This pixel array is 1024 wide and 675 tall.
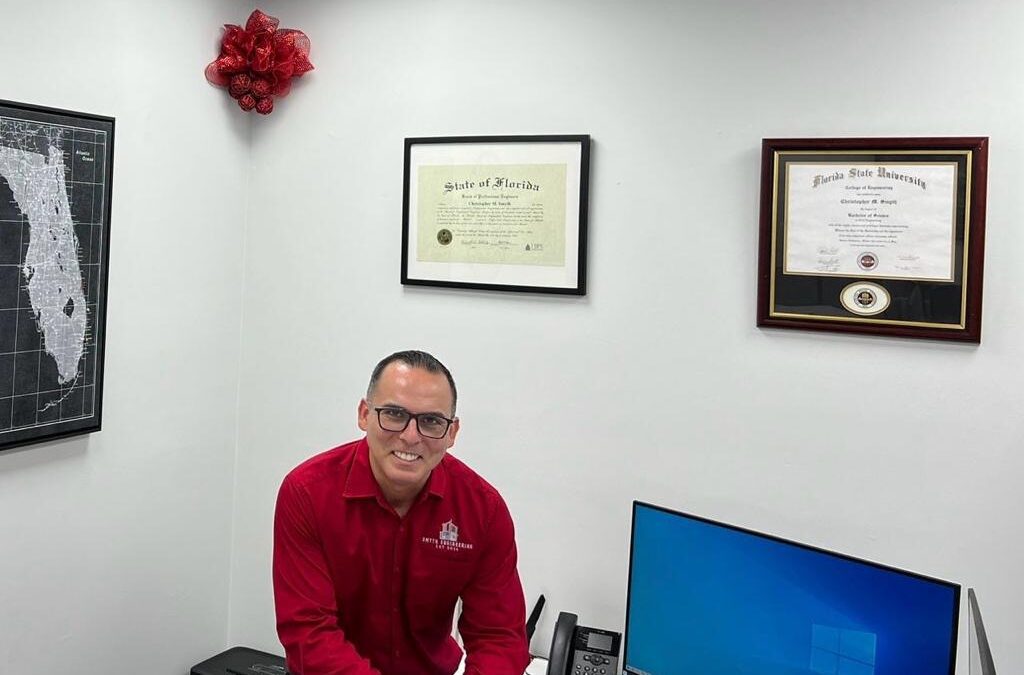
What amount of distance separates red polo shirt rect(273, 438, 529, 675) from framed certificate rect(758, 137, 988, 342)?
90 cm

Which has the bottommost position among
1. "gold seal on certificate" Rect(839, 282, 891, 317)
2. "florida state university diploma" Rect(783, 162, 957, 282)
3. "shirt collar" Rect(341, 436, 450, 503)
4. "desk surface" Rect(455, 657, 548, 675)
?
"desk surface" Rect(455, 657, 548, 675)

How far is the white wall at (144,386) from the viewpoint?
2.13 meters

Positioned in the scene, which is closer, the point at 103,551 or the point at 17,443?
the point at 17,443

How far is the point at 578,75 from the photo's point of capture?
2.36 metres

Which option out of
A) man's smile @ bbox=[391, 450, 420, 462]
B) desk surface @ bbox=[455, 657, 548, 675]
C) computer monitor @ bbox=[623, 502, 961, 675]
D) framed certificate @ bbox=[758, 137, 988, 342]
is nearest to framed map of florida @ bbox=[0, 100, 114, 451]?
man's smile @ bbox=[391, 450, 420, 462]

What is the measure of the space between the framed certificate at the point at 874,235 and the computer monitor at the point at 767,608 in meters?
0.60

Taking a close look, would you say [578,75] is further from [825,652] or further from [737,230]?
[825,652]

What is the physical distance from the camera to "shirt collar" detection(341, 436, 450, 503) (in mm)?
1847

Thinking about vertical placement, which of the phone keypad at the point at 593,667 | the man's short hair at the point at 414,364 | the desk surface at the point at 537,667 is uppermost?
the man's short hair at the point at 414,364

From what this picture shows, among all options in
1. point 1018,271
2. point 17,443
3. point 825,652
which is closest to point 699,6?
point 1018,271

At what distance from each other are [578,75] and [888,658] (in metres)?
1.59

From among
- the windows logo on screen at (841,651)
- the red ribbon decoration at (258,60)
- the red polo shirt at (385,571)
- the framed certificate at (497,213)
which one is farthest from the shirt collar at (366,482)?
the red ribbon decoration at (258,60)

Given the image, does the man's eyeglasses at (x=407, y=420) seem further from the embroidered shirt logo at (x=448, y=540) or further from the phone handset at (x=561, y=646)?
the phone handset at (x=561, y=646)

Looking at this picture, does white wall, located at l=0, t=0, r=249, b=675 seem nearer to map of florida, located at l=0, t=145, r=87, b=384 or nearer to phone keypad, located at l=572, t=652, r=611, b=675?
map of florida, located at l=0, t=145, r=87, b=384
